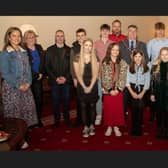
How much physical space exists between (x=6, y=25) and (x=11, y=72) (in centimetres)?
279

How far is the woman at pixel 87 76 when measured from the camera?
14.6 ft

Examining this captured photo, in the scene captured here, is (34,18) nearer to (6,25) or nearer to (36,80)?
(6,25)

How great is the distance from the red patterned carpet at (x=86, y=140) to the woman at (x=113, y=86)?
8.1 inches

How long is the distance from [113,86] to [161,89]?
611mm

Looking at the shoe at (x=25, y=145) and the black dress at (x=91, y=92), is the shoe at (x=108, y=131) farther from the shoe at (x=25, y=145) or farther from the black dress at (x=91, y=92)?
the shoe at (x=25, y=145)

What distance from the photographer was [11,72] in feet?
14.2

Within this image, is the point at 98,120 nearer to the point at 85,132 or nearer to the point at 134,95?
the point at 85,132

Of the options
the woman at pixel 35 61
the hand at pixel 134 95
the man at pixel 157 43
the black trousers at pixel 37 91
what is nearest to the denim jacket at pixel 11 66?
the woman at pixel 35 61

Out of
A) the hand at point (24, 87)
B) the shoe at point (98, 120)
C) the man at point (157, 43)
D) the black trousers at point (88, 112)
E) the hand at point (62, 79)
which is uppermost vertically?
the man at point (157, 43)

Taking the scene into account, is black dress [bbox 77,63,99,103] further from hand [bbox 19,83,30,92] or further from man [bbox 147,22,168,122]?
man [bbox 147,22,168,122]

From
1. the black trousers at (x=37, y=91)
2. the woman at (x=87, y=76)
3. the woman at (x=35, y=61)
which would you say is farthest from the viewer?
the black trousers at (x=37, y=91)

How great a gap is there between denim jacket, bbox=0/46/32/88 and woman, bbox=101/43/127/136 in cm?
105

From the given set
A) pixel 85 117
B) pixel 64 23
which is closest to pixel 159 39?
pixel 85 117

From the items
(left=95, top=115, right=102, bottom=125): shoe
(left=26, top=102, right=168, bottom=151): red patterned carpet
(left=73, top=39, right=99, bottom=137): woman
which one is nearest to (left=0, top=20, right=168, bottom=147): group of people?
(left=73, top=39, right=99, bottom=137): woman
